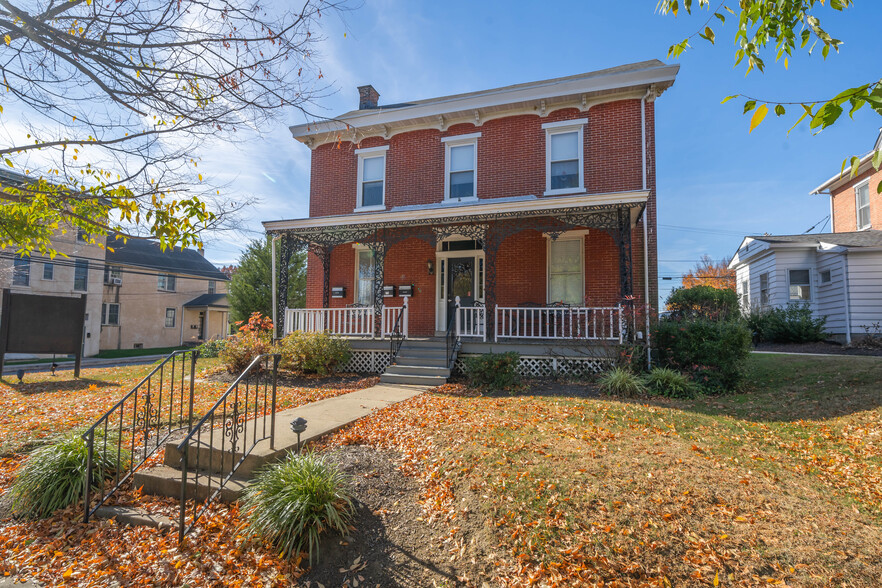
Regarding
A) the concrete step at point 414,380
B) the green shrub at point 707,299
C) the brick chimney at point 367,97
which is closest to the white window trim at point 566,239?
the concrete step at point 414,380

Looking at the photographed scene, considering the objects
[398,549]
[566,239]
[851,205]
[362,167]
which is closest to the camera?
[398,549]

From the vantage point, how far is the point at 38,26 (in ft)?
12.4

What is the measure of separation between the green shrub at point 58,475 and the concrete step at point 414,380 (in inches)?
225

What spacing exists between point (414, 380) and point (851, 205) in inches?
802

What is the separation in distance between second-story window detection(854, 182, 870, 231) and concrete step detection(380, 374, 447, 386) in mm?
18843

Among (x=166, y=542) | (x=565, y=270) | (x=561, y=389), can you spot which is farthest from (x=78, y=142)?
(x=565, y=270)

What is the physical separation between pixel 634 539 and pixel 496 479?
51.6 inches

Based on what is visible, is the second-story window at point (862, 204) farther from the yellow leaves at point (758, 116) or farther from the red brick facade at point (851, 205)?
the yellow leaves at point (758, 116)

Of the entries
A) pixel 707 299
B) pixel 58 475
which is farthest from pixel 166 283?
pixel 707 299

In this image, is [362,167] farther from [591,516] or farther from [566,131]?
[591,516]

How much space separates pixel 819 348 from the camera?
13.2 meters

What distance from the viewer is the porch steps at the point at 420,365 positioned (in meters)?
9.89

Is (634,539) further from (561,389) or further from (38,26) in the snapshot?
(38,26)

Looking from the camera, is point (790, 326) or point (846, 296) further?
point (790, 326)
